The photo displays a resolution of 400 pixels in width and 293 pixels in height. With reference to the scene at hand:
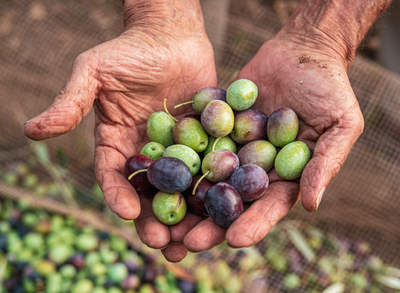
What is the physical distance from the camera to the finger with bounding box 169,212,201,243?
1.90m

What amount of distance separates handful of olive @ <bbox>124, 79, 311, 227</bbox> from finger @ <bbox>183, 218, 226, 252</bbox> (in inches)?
2.5

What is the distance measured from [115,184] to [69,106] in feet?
1.74

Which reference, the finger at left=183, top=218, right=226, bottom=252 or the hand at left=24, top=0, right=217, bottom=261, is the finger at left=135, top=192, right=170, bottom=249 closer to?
the hand at left=24, top=0, right=217, bottom=261

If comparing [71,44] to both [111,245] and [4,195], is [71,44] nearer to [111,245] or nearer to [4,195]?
[4,195]

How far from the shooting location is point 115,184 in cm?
191

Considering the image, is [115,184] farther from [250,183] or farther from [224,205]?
[250,183]

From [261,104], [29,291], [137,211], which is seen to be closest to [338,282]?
[261,104]

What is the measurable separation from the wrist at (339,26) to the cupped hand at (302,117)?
0.26 feet

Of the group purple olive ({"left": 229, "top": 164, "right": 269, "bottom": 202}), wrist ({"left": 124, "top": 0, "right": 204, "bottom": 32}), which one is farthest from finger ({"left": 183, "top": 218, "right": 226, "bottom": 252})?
wrist ({"left": 124, "top": 0, "right": 204, "bottom": 32})

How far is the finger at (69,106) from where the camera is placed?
1.79 m

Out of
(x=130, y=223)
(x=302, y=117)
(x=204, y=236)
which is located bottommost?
(x=130, y=223)

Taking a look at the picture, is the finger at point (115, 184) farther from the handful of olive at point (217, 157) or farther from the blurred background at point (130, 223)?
the blurred background at point (130, 223)

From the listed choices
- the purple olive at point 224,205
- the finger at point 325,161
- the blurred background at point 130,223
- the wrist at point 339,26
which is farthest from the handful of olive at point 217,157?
the blurred background at point 130,223

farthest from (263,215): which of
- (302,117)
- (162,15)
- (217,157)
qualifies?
(162,15)
